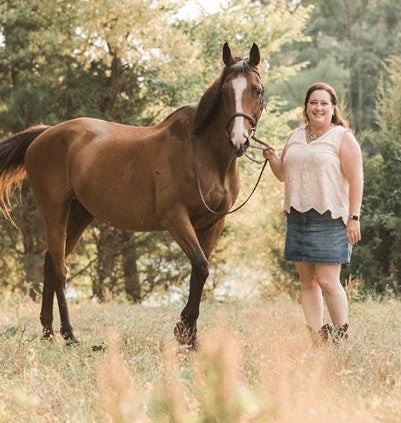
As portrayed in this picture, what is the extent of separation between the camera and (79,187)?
6.51 m

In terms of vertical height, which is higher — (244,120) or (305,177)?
(244,120)

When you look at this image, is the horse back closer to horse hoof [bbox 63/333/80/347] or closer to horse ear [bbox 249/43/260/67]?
horse ear [bbox 249/43/260/67]

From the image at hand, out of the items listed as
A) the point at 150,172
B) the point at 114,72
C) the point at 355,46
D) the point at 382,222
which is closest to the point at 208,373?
the point at 150,172

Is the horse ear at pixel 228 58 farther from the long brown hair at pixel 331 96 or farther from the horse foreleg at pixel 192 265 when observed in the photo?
the horse foreleg at pixel 192 265

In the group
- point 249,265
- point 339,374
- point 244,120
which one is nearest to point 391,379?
point 339,374

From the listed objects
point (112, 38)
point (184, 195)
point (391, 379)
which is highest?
point (112, 38)

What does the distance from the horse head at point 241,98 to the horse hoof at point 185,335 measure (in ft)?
4.92

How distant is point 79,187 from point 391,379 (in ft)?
11.1

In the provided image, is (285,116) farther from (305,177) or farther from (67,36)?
(305,177)

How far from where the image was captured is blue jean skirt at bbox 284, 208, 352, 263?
5.13 meters

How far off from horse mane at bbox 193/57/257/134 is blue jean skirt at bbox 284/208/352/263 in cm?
106

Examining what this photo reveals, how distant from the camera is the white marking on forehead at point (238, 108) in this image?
16.5ft

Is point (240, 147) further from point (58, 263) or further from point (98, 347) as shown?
point (58, 263)

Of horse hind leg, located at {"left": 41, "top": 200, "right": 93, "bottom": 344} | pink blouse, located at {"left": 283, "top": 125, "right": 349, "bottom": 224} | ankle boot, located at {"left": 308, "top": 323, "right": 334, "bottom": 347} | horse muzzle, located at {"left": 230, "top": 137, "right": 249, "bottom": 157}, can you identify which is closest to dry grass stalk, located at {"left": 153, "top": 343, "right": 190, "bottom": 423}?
ankle boot, located at {"left": 308, "top": 323, "right": 334, "bottom": 347}
